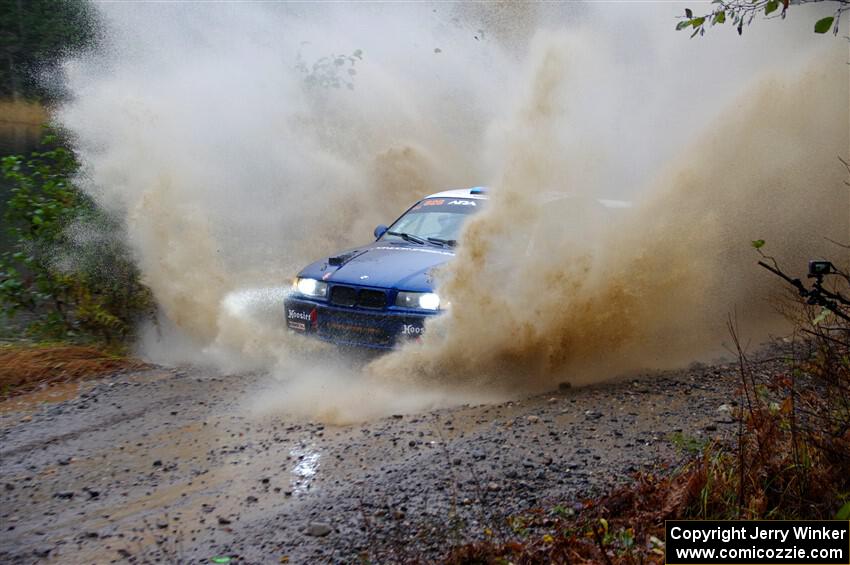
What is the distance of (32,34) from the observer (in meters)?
20.4

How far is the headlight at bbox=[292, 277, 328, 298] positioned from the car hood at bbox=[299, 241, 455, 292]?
59mm

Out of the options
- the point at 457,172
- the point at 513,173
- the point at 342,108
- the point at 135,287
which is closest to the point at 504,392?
the point at 513,173

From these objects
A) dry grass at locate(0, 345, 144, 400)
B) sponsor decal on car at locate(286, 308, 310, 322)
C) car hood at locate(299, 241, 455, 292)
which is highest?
car hood at locate(299, 241, 455, 292)

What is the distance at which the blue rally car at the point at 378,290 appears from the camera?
7.18 m

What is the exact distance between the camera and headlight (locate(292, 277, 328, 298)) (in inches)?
305

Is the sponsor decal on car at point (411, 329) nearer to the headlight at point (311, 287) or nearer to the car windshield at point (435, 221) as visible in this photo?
the headlight at point (311, 287)

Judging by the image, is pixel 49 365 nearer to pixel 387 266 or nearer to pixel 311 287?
pixel 311 287

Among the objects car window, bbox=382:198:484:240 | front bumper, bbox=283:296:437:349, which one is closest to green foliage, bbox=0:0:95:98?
car window, bbox=382:198:484:240

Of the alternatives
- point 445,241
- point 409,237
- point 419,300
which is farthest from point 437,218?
point 419,300

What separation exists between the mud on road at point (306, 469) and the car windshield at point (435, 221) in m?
2.49

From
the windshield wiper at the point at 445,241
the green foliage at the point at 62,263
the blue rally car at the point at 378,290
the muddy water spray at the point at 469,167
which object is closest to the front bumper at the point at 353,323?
the blue rally car at the point at 378,290

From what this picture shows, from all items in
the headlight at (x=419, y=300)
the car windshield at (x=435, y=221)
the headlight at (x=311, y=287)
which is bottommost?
the headlight at (x=419, y=300)

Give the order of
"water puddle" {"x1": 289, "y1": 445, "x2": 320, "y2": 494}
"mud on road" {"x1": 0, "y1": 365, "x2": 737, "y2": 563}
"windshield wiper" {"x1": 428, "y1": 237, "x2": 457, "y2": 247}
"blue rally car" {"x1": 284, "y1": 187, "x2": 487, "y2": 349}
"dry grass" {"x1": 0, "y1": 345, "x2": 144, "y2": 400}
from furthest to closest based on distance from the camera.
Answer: "windshield wiper" {"x1": 428, "y1": 237, "x2": 457, "y2": 247} → "dry grass" {"x1": 0, "y1": 345, "x2": 144, "y2": 400} → "blue rally car" {"x1": 284, "y1": 187, "x2": 487, "y2": 349} → "water puddle" {"x1": 289, "y1": 445, "x2": 320, "y2": 494} → "mud on road" {"x1": 0, "y1": 365, "x2": 737, "y2": 563}

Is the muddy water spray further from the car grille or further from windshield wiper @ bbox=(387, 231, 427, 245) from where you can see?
windshield wiper @ bbox=(387, 231, 427, 245)
